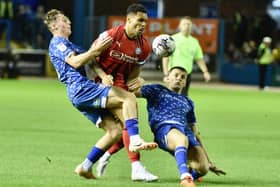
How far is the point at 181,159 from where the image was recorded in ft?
31.6

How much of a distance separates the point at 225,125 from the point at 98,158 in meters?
8.64

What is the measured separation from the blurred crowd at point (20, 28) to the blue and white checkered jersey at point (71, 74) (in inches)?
1123

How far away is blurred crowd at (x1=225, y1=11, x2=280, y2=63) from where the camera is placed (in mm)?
39031

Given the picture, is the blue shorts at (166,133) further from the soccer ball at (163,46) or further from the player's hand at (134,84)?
the soccer ball at (163,46)

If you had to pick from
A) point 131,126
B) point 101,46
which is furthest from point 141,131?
point 101,46

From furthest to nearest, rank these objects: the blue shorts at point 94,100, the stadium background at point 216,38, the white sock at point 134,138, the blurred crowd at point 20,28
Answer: the blurred crowd at point 20,28
the stadium background at point 216,38
the blue shorts at point 94,100
the white sock at point 134,138

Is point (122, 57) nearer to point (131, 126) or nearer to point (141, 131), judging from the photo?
point (131, 126)

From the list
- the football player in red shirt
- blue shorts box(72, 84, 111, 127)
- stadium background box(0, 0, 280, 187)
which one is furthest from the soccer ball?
stadium background box(0, 0, 280, 187)

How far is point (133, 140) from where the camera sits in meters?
9.80

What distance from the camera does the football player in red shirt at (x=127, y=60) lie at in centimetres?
1016

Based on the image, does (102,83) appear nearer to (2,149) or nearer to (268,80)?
(2,149)

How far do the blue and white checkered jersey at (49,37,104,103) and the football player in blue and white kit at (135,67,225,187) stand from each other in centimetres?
59

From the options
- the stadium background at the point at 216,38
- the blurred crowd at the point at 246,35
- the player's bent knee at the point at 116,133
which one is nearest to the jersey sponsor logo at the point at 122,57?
the player's bent knee at the point at 116,133

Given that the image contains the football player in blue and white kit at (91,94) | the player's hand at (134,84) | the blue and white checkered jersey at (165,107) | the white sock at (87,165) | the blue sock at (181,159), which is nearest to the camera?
the blue sock at (181,159)
